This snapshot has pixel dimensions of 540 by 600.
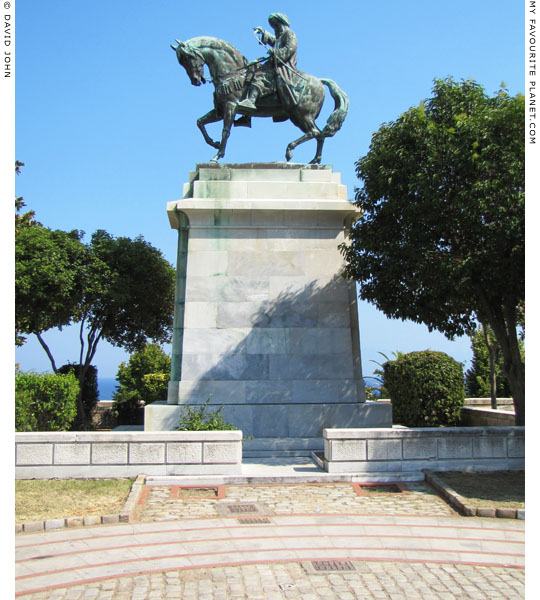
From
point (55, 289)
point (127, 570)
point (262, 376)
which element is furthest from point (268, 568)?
point (55, 289)

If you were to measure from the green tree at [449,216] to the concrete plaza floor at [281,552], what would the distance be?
14.4 ft

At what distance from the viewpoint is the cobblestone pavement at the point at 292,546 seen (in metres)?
6.16

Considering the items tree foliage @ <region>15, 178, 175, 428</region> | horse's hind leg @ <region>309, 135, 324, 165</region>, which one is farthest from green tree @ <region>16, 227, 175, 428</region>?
horse's hind leg @ <region>309, 135, 324, 165</region>

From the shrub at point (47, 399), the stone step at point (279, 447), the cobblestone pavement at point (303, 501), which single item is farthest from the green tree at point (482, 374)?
the shrub at point (47, 399)

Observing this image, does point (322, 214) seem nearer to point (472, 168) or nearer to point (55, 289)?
point (472, 168)

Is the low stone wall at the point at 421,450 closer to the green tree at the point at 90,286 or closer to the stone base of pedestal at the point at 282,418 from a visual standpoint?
the stone base of pedestal at the point at 282,418

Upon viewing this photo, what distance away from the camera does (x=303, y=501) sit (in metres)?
9.66

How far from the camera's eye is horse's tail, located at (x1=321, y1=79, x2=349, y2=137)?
53.1 feet

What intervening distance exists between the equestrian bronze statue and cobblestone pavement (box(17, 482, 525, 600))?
381 inches

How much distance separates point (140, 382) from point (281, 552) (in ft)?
51.1

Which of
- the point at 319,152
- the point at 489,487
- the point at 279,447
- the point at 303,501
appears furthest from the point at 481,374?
the point at 303,501

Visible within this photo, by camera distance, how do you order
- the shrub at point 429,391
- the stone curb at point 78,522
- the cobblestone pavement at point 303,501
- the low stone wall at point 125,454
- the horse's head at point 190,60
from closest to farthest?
1. the stone curb at point 78,522
2. the cobblestone pavement at point 303,501
3. the low stone wall at point 125,454
4. the horse's head at point 190,60
5. the shrub at point 429,391

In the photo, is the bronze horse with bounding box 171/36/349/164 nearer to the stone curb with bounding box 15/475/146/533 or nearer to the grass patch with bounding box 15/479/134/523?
the grass patch with bounding box 15/479/134/523

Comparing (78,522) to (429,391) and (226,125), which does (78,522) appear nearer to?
(226,125)
